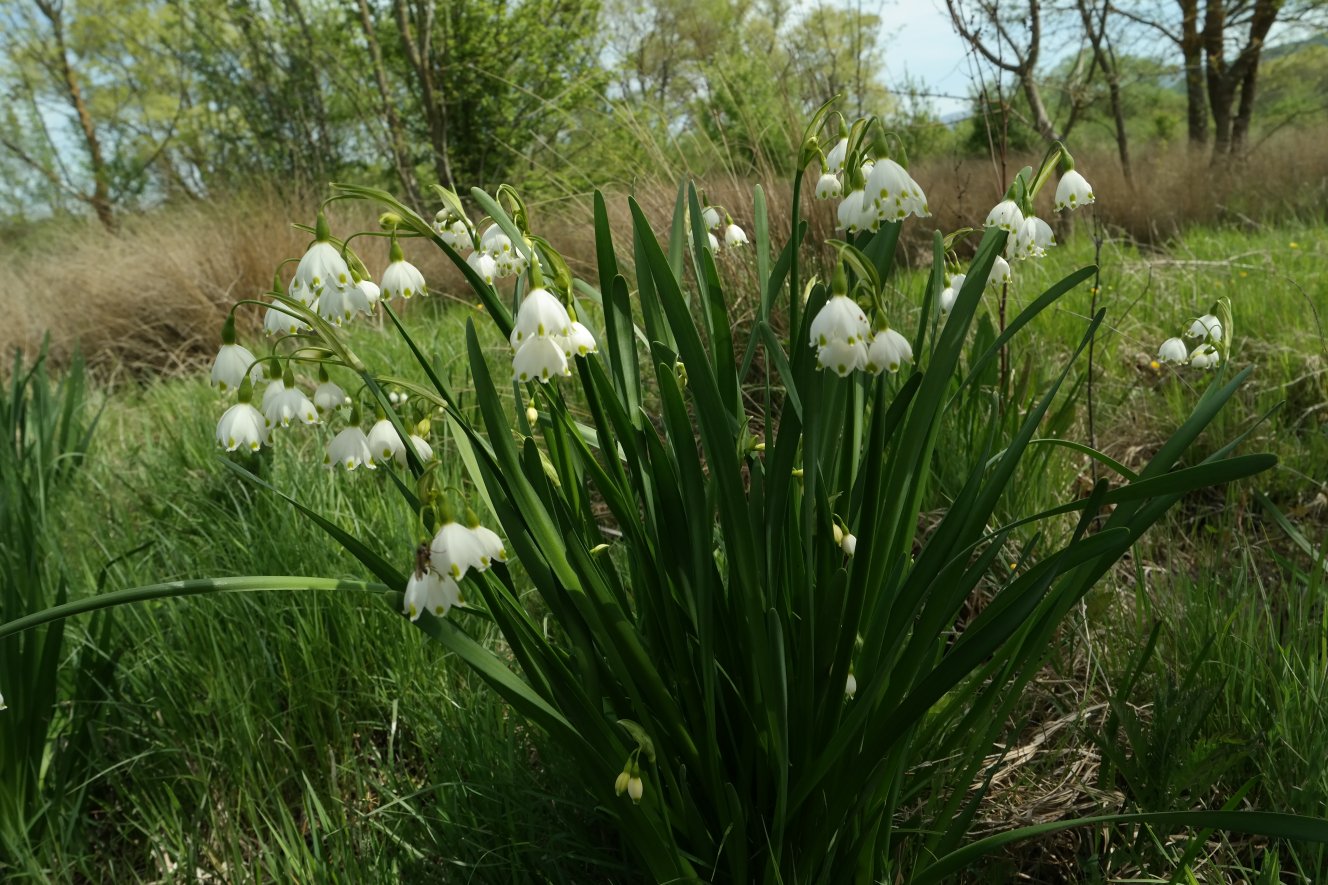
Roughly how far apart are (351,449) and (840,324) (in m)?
0.64

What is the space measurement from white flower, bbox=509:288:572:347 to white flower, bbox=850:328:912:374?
12.2 inches

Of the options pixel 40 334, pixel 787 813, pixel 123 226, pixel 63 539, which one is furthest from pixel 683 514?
pixel 123 226

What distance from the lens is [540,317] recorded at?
2.99 feet

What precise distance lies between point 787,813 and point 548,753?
1.46ft

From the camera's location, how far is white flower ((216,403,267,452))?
111cm

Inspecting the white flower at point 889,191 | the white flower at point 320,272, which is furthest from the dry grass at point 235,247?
the white flower at point 889,191

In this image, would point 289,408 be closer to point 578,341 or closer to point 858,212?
point 578,341

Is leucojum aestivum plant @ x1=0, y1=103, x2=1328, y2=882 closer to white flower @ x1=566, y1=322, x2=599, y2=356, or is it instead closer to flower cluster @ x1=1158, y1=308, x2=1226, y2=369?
white flower @ x1=566, y1=322, x2=599, y2=356

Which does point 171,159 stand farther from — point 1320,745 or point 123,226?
point 1320,745

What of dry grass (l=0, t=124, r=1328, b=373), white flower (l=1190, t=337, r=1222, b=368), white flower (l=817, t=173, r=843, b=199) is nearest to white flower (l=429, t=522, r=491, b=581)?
white flower (l=817, t=173, r=843, b=199)

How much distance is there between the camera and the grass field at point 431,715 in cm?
124

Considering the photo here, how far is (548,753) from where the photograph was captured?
1.35m

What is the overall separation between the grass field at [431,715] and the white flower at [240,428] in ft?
1.74

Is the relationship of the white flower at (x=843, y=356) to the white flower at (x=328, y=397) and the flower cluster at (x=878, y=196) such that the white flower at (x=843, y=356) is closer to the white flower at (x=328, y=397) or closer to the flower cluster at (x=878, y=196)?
the flower cluster at (x=878, y=196)
